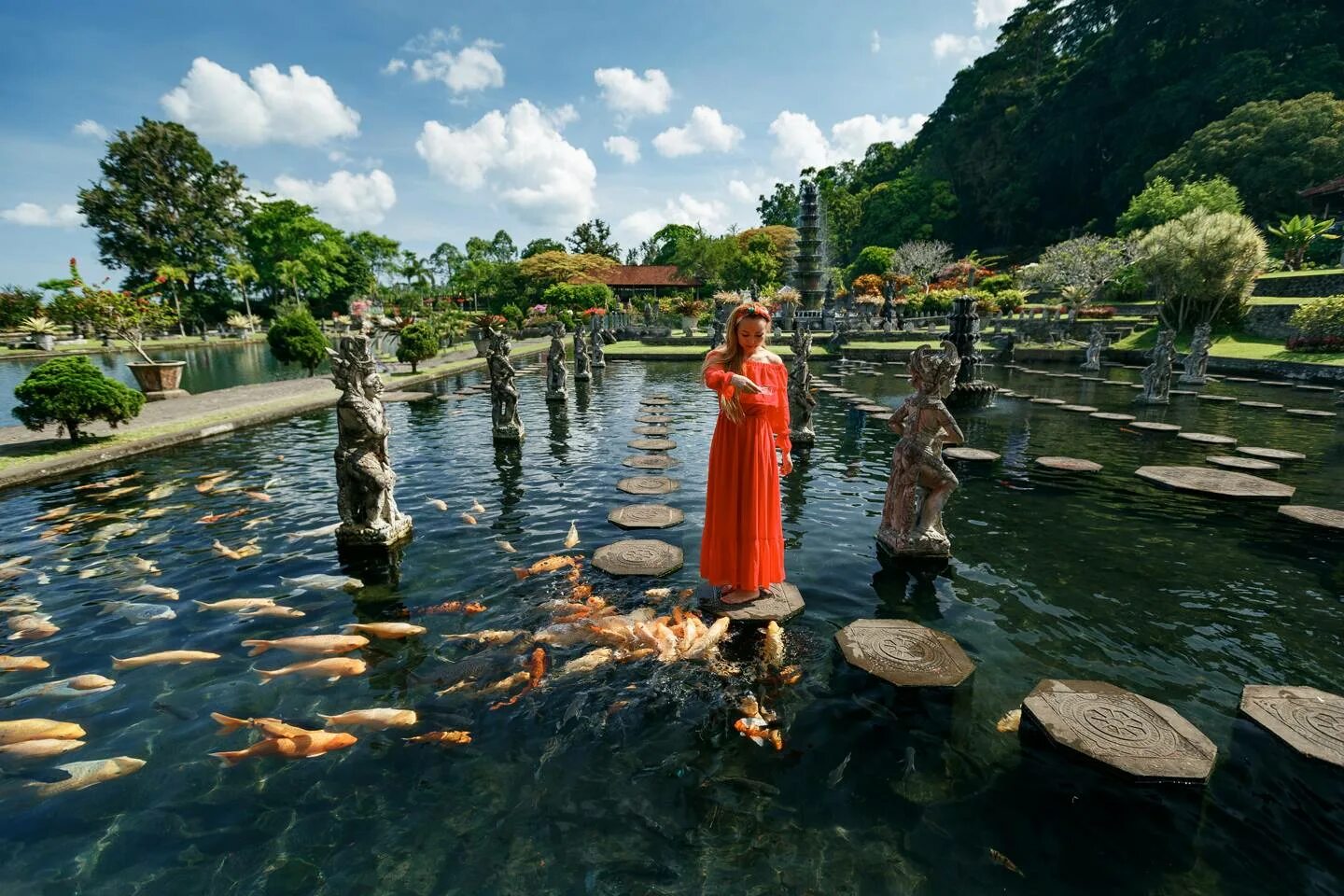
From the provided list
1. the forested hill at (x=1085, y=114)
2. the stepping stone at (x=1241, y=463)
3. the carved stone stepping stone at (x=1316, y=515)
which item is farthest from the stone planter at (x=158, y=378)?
the forested hill at (x=1085, y=114)

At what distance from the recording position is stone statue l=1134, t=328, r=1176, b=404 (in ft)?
49.8

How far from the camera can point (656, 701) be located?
12.8 feet

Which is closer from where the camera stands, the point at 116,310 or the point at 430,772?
the point at 430,772

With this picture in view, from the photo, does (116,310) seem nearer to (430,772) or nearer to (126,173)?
(430,772)

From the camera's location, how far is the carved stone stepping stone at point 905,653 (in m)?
4.00

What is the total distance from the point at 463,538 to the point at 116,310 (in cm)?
2112

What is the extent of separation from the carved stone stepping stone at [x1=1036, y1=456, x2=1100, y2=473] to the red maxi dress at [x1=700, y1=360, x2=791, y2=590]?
290 inches

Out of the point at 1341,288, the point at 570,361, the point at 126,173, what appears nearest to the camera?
the point at 1341,288

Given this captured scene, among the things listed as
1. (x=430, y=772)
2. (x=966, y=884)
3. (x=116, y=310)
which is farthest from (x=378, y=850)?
(x=116, y=310)

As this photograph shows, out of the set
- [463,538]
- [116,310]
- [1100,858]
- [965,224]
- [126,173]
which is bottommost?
[1100,858]

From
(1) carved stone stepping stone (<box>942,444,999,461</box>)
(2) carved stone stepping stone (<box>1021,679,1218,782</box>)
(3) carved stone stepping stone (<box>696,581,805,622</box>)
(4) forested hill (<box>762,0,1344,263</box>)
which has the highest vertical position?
(4) forested hill (<box>762,0,1344,263</box>)

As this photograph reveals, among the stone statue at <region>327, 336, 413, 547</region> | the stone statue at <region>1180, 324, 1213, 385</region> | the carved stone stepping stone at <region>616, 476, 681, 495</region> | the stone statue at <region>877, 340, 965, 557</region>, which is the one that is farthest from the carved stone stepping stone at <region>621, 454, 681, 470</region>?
the stone statue at <region>1180, 324, 1213, 385</region>

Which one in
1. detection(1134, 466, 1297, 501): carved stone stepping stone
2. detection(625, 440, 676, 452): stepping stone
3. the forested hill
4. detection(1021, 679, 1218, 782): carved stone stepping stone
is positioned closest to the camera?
detection(1021, 679, 1218, 782): carved stone stepping stone

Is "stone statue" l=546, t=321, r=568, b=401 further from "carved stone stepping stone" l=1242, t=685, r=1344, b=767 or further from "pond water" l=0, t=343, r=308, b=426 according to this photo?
"carved stone stepping stone" l=1242, t=685, r=1344, b=767
